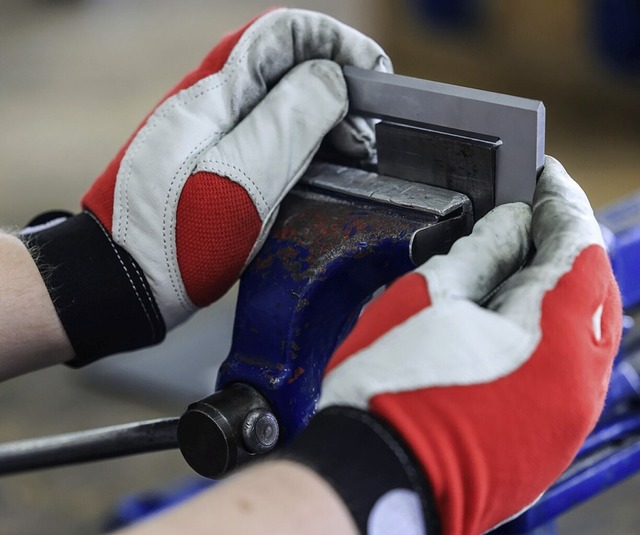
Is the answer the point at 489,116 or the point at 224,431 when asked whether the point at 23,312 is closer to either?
the point at 224,431

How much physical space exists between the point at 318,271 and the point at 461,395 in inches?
9.5

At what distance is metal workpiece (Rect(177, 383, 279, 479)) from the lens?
73 cm

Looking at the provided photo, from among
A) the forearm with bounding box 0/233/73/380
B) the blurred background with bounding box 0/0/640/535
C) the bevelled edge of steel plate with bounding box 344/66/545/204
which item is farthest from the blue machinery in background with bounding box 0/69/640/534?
the blurred background with bounding box 0/0/640/535

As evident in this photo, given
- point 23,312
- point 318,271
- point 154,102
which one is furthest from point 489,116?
point 154,102

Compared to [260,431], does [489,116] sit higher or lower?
higher

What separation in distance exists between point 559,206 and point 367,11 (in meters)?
4.00

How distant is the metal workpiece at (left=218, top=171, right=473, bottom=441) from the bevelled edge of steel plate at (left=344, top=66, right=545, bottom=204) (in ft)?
0.17

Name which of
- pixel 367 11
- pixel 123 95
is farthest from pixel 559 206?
pixel 367 11

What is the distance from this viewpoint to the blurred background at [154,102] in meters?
1.91

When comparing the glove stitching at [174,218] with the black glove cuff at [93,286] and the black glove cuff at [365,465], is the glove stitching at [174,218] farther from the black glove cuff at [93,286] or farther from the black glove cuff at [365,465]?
the black glove cuff at [365,465]

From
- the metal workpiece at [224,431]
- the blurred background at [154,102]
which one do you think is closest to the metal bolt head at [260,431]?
the metal workpiece at [224,431]

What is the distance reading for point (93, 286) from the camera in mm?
840

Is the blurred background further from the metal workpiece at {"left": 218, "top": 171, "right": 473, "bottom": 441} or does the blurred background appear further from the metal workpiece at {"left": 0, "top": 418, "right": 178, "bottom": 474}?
the metal workpiece at {"left": 218, "top": 171, "right": 473, "bottom": 441}

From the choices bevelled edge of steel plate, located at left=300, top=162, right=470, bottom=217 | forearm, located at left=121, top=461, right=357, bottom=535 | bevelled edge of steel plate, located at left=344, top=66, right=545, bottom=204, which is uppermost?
bevelled edge of steel plate, located at left=344, top=66, right=545, bottom=204
